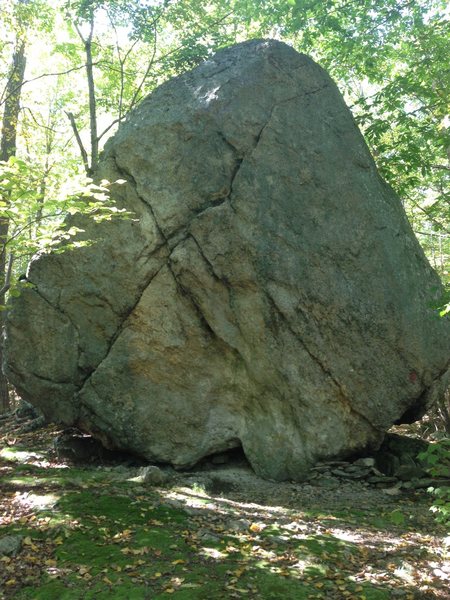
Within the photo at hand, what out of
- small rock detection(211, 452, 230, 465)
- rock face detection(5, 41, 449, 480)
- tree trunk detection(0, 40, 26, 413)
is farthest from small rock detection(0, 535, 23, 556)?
tree trunk detection(0, 40, 26, 413)

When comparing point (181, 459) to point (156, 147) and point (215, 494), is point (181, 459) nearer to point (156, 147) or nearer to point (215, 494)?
point (215, 494)

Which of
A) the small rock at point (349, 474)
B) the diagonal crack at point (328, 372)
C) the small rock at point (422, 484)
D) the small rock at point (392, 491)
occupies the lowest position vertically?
the small rock at point (392, 491)

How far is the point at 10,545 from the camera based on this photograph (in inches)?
202

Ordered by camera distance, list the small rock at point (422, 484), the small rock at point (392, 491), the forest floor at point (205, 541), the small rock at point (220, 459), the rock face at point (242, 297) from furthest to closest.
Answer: the small rock at point (220, 459) → the rock face at point (242, 297) → the small rock at point (422, 484) → the small rock at point (392, 491) → the forest floor at point (205, 541)

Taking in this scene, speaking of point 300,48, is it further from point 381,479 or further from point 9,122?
point 381,479

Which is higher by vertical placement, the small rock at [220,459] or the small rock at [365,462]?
the small rock at [220,459]

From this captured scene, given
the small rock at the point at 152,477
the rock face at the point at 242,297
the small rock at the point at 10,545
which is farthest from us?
the rock face at the point at 242,297

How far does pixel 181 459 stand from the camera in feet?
29.0

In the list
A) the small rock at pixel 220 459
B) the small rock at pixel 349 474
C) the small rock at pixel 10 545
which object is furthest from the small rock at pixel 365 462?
the small rock at pixel 10 545

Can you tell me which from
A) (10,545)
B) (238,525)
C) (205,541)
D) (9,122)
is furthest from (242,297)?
(9,122)

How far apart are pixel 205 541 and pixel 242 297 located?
13.5 ft

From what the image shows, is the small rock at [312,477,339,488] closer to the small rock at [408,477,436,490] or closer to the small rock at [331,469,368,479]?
the small rock at [331,469,368,479]

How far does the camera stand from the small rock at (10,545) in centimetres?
508

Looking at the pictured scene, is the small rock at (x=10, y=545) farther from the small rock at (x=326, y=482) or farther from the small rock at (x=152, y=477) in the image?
the small rock at (x=326, y=482)
